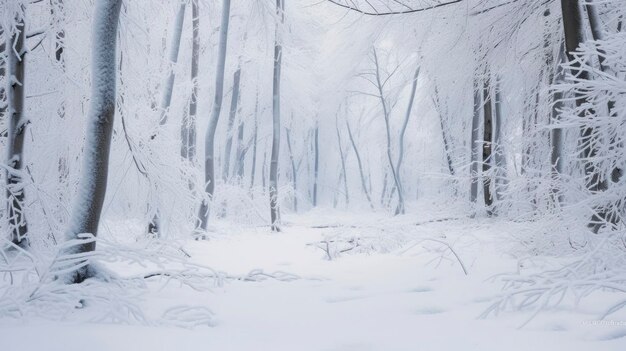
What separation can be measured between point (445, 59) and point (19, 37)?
4864 millimetres

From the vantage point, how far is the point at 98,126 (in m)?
2.80

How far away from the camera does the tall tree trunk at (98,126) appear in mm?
2754

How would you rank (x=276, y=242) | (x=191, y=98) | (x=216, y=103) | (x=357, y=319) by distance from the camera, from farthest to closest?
(x=191, y=98) → (x=216, y=103) → (x=276, y=242) → (x=357, y=319)

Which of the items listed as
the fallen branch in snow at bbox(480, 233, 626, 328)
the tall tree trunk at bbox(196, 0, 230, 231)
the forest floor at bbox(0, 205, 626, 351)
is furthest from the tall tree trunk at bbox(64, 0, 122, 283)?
the tall tree trunk at bbox(196, 0, 230, 231)

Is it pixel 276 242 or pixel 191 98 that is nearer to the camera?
pixel 276 242

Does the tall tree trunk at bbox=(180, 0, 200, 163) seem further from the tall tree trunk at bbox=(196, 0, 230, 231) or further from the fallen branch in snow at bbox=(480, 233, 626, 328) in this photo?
the fallen branch in snow at bbox=(480, 233, 626, 328)

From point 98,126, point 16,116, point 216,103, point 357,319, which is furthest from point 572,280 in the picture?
point 216,103

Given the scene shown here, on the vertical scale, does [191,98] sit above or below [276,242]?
above

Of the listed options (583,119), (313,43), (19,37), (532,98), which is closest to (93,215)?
(19,37)

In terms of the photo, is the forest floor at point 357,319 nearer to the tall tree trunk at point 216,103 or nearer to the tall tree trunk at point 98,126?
the tall tree trunk at point 98,126

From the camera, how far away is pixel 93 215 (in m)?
2.76

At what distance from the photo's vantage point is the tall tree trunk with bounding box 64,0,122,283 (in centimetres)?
275

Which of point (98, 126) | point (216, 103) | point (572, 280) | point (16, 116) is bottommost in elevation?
point (572, 280)

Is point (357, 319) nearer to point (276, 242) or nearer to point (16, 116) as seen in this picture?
point (16, 116)
